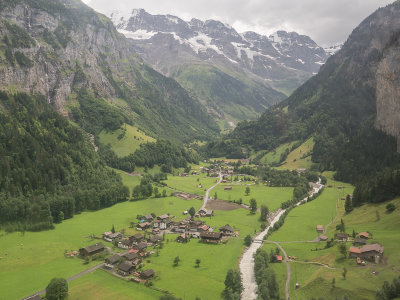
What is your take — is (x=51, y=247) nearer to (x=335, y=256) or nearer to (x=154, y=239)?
(x=154, y=239)

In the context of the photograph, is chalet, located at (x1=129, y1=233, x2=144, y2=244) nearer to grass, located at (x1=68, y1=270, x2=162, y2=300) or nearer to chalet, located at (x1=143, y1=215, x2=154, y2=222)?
chalet, located at (x1=143, y1=215, x2=154, y2=222)

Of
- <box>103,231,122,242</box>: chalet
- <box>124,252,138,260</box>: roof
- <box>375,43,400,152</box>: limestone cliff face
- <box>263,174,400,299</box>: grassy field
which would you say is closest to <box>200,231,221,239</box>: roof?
<box>263,174,400,299</box>: grassy field

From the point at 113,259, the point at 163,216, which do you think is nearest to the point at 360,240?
the point at 113,259

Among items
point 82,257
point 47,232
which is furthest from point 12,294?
point 47,232

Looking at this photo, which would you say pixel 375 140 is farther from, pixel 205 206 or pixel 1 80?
pixel 1 80

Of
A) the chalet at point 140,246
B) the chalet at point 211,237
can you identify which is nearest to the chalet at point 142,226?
the chalet at point 140,246
